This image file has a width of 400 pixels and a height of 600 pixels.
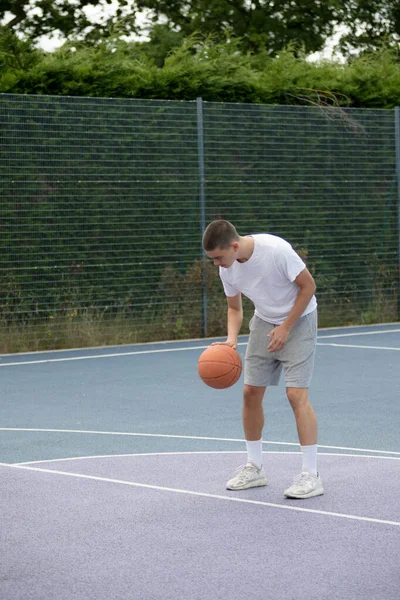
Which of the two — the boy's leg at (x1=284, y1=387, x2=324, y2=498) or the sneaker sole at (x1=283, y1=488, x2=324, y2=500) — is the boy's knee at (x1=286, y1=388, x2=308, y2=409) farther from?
the sneaker sole at (x1=283, y1=488, x2=324, y2=500)

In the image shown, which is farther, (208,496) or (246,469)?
(246,469)

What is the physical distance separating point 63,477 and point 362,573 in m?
2.41

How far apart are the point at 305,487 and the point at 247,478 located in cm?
38

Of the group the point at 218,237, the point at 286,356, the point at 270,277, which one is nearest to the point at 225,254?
the point at 218,237

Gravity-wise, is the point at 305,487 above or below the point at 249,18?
below

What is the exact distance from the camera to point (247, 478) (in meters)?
6.18

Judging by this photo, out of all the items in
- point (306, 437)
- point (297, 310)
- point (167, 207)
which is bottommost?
point (306, 437)

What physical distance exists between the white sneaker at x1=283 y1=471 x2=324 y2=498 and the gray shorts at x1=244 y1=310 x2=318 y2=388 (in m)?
0.47

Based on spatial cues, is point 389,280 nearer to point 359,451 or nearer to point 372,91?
point 372,91

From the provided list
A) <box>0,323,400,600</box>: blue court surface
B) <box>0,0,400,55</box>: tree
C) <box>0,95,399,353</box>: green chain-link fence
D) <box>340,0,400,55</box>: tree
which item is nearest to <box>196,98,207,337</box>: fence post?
<box>0,95,399,353</box>: green chain-link fence

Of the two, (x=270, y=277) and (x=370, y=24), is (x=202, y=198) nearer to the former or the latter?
(x=270, y=277)

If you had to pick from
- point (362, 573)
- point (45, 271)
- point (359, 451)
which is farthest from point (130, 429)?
point (45, 271)

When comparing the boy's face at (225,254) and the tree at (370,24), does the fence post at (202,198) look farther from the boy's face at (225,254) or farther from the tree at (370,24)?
the tree at (370,24)

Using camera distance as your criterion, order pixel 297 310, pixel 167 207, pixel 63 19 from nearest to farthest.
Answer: pixel 297 310, pixel 167 207, pixel 63 19
